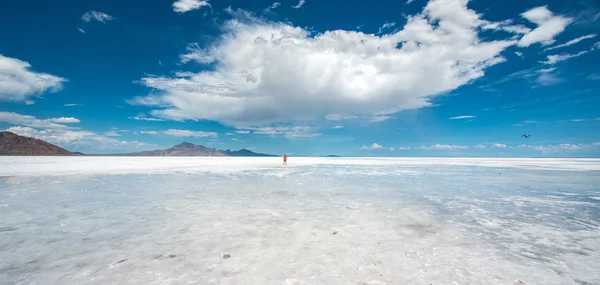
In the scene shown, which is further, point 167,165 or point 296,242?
point 167,165

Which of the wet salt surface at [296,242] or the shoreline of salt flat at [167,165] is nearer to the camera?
the wet salt surface at [296,242]

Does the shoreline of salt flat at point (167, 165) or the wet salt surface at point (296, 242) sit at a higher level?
the shoreline of salt flat at point (167, 165)

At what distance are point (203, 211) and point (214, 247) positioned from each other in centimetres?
325

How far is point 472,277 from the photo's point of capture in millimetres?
3791

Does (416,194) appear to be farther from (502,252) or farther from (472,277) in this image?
(472,277)

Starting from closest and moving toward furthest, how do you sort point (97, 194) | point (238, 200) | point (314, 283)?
point (314, 283)
point (238, 200)
point (97, 194)

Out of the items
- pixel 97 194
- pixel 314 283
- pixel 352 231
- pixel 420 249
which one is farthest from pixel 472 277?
pixel 97 194

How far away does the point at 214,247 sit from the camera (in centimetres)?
498

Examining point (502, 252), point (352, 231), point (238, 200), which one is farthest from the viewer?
point (238, 200)

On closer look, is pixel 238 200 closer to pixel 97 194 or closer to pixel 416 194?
pixel 97 194

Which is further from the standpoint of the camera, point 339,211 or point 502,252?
point 339,211

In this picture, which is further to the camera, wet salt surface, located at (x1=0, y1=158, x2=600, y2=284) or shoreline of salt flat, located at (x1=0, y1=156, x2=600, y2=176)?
shoreline of salt flat, located at (x1=0, y1=156, x2=600, y2=176)

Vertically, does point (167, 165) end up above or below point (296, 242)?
above

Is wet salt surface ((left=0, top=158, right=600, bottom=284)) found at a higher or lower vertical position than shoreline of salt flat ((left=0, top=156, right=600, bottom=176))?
lower
